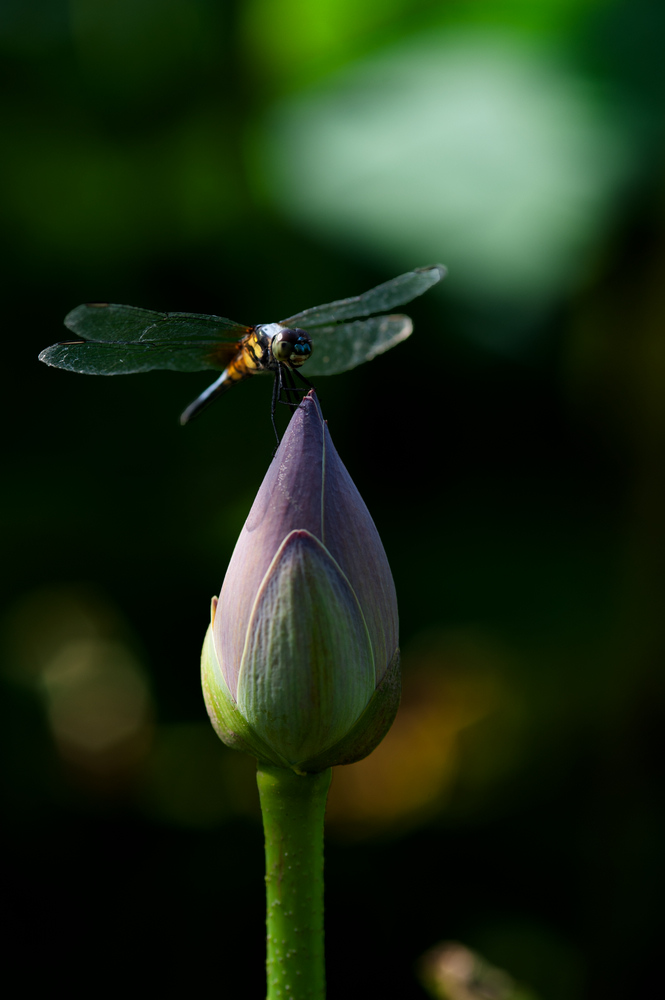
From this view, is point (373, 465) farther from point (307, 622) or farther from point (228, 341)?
point (307, 622)

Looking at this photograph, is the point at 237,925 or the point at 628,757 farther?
the point at 628,757

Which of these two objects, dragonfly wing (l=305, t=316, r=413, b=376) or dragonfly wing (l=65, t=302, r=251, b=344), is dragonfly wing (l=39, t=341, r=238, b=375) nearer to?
dragonfly wing (l=65, t=302, r=251, b=344)

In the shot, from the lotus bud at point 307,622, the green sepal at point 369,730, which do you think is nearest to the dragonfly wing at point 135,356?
the lotus bud at point 307,622

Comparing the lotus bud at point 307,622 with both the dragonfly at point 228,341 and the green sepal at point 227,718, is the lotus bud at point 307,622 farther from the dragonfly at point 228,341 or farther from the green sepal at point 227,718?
the dragonfly at point 228,341

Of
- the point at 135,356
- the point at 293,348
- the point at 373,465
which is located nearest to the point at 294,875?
the point at 293,348

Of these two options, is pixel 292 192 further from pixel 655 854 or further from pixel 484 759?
pixel 655 854

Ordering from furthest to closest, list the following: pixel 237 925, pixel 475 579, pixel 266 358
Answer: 1. pixel 475 579
2. pixel 237 925
3. pixel 266 358

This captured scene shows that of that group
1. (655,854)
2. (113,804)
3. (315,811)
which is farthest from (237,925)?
(315,811)

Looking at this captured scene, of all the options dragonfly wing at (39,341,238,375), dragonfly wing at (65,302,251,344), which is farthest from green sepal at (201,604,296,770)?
dragonfly wing at (65,302,251,344)
